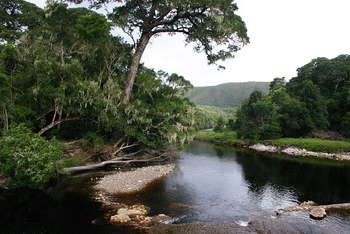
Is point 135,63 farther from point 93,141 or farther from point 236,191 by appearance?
point 236,191

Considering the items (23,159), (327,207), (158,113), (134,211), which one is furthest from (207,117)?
(23,159)

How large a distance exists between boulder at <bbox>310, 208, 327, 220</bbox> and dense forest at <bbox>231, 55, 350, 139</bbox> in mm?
42911

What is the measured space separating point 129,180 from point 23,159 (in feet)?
29.8

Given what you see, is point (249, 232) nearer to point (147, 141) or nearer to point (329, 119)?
point (147, 141)

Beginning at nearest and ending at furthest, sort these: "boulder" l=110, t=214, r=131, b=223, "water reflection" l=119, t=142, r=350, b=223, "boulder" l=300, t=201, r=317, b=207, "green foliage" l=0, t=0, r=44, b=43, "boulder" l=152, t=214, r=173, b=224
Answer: "boulder" l=110, t=214, r=131, b=223, "boulder" l=152, t=214, r=173, b=224, "water reflection" l=119, t=142, r=350, b=223, "boulder" l=300, t=201, r=317, b=207, "green foliage" l=0, t=0, r=44, b=43

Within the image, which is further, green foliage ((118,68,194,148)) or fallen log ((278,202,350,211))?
green foliage ((118,68,194,148))

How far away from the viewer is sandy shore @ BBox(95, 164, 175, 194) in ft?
57.1

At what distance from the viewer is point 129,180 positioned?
776 inches

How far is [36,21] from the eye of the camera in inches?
1221

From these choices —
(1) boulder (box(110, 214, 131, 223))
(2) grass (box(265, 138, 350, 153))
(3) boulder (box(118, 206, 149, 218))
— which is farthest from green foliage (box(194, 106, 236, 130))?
(2) grass (box(265, 138, 350, 153))

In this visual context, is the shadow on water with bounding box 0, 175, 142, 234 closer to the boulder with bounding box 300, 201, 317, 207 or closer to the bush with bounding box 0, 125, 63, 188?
the bush with bounding box 0, 125, 63, 188

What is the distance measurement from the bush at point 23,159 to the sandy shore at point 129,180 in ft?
17.0

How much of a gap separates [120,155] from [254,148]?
115 feet

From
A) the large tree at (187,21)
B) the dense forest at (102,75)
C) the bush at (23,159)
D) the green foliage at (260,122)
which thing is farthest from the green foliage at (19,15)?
the green foliage at (260,122)
